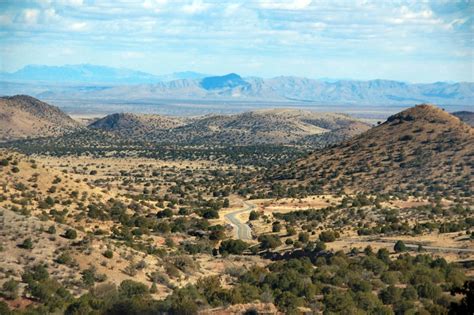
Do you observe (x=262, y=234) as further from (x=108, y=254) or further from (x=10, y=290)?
(x=10, y=290)

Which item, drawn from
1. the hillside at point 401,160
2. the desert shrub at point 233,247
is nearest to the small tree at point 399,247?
the desert shrub at point 233,247

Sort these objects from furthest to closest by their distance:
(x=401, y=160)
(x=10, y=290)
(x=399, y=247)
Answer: (x=401, y=160)
(x=399, y=247)
(x=10, y=290)

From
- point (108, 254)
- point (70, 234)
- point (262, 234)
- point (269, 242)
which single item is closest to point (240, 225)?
point (262, 234)

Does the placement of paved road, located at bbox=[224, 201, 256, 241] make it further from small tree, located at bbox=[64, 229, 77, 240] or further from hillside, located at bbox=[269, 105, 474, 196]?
small tree, located at bbox=[64, 229, 77, 240]

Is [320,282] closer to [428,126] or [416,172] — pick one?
[416,172]

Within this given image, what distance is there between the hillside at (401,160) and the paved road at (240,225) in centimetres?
2037

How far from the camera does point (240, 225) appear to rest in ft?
236

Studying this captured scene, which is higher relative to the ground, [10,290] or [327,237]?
[10,290]

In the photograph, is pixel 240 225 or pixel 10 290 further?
pixel 240 225

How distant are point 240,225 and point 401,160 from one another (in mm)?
43691

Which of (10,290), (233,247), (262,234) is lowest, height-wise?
(262,234)

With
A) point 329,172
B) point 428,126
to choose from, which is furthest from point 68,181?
point 428,126

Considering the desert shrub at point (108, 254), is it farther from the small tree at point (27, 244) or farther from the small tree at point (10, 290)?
the small tree at point (10, 290)

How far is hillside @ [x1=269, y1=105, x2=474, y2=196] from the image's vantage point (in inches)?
3868
